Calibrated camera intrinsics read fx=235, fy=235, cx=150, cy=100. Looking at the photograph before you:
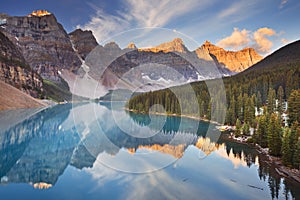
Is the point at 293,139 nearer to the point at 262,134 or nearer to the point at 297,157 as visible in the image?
the point at 297,157

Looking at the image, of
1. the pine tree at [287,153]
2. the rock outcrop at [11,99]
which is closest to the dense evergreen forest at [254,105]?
the pine tree at [287,153]

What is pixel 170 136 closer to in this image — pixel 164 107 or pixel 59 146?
pixel 59 146

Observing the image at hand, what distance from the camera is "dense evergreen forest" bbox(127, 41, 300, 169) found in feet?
84.8

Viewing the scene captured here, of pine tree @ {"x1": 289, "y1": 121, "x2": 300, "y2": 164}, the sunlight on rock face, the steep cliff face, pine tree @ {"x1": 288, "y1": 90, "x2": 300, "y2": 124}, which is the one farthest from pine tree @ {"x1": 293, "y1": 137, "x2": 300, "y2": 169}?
the steep cliff face

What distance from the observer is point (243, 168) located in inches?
898

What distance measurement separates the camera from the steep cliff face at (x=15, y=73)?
351 feet

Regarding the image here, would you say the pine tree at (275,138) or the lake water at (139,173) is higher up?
the pine tree at (275,138)

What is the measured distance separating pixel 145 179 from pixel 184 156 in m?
9.39

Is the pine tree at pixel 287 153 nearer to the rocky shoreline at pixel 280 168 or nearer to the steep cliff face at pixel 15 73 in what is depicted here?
the rocky shoreline at pixel 280 168

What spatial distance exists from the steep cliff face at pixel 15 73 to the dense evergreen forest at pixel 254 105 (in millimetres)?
58807

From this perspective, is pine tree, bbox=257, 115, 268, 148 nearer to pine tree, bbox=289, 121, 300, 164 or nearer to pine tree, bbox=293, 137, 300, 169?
pine tree, bbox=289, 121, 300, 164

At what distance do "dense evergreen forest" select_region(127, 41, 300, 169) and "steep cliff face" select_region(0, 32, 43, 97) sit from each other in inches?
2315

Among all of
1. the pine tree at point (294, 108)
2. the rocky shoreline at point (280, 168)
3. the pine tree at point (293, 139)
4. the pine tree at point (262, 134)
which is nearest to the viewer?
the rocky shoreline at point (280, 168)

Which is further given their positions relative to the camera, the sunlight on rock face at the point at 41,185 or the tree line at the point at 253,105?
the tree line at the point at 253,105
